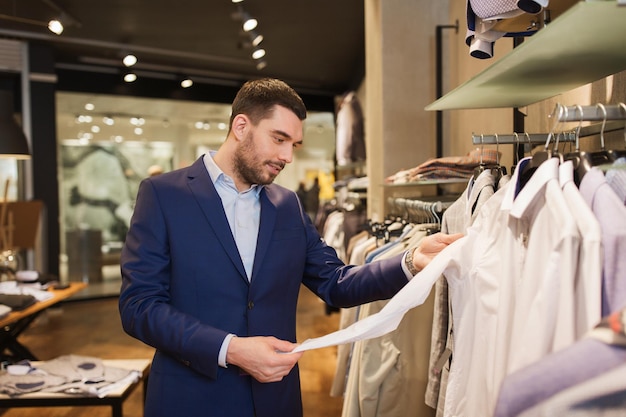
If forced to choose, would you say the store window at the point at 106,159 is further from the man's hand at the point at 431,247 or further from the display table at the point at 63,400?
the man's hand at the point at 431,247

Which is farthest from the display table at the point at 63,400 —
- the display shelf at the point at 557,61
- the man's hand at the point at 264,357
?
the display shelf at the point at 557,61

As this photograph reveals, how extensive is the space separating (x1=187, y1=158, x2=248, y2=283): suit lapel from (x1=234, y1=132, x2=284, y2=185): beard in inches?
4.7

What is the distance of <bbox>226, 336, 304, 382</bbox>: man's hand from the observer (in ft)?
5.04

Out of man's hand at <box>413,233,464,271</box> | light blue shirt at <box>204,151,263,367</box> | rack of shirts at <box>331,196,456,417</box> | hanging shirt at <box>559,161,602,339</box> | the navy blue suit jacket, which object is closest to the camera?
hanging shirt at <box>559,161,602,339</box>

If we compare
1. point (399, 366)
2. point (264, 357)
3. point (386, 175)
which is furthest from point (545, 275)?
point (386, 175)

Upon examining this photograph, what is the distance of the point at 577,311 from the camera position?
0.98 metres

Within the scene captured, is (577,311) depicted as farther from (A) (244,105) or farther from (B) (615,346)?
(A) (244,105)

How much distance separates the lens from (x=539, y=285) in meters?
1.05

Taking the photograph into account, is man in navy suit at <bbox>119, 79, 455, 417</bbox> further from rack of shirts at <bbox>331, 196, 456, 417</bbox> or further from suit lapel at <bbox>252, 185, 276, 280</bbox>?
rack of shirts at <bbox>331, 196, 456, 417</bbox>

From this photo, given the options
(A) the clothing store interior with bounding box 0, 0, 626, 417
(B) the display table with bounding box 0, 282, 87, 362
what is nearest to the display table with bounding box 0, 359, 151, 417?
(A) the clothing store interior with bounding box 0, 0, 626, 417

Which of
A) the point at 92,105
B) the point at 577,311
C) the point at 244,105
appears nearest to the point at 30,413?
the point at 244,105

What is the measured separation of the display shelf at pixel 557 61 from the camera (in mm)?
944

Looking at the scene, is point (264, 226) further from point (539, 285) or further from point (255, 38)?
point (255, 38)

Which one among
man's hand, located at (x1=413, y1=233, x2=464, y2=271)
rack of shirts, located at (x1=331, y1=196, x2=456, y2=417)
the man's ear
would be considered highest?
the man's ear
